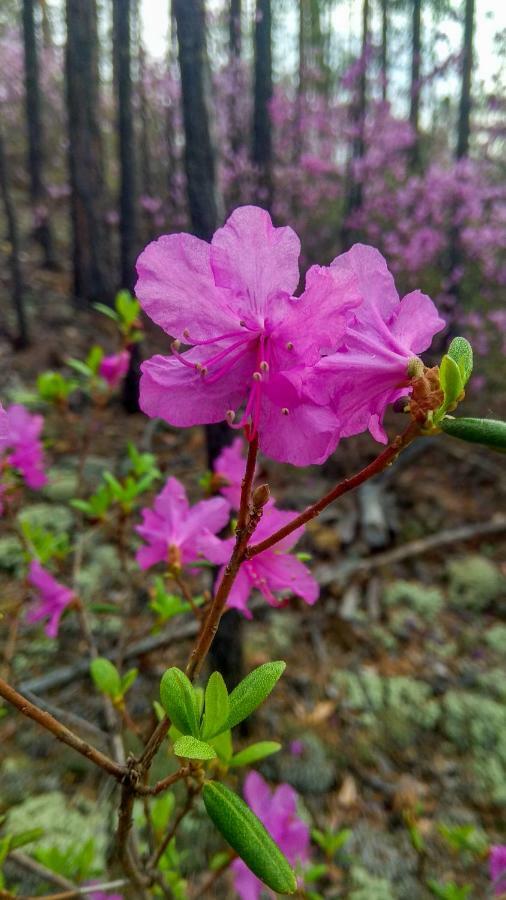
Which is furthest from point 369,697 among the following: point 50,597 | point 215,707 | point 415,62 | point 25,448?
point 415,62

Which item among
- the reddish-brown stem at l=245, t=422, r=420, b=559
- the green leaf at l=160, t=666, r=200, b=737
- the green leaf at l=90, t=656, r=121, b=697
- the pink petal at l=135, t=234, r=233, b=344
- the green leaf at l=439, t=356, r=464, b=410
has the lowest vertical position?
the green leaf at l=90, t=656, r=121, b=697

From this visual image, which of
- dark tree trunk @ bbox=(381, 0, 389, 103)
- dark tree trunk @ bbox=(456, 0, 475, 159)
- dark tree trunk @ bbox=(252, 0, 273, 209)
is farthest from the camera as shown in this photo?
dark tree trunk @ bbox=(381, 0, 389, 103)

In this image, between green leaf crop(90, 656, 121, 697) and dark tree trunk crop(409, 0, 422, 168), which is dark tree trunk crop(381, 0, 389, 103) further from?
green leaf crop(90, 656, 121, 697)

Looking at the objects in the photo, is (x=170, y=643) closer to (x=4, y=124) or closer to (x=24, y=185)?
(x=24, y=185)

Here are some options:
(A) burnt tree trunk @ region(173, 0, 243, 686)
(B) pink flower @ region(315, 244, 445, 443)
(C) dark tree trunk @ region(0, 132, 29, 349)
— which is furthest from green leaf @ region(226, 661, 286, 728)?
(C) dark tree trunk @ region(0, 132, 29, 349)

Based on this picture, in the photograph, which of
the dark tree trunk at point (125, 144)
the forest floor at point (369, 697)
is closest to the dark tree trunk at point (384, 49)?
the dark tree trunk at point (125, 144)

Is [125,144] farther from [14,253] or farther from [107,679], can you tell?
[107,679]
